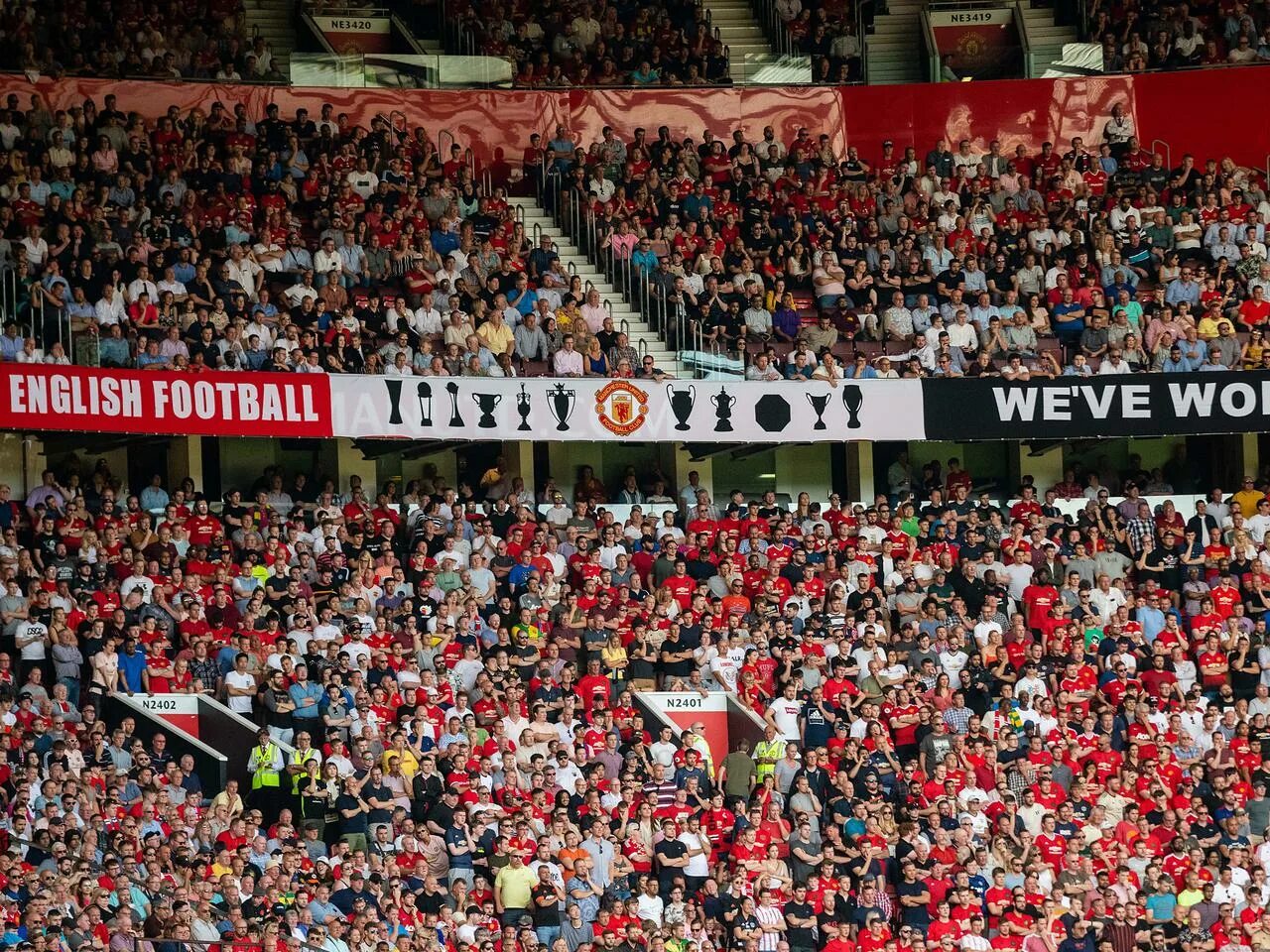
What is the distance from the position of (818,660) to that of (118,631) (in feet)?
23.6

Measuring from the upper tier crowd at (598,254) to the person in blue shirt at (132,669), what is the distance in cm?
393

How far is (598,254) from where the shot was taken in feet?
102

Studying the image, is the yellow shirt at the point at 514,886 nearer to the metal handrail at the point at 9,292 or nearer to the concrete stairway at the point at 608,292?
the concrete stairway at the point at 608,292

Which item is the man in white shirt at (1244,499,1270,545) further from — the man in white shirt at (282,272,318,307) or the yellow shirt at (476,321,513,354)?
the man in white shirt at (282,272,318,307)

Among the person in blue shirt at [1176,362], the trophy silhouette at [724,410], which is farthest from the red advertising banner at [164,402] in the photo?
the person in blue shirt at [1176,362]

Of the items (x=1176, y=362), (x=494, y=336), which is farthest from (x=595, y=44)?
(x=1176, y=362)

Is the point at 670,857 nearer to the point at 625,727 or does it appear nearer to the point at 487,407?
the point at 625,727

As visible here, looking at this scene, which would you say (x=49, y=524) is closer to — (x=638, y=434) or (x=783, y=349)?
(x=638, y=434)

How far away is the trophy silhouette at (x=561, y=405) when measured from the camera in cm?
2800

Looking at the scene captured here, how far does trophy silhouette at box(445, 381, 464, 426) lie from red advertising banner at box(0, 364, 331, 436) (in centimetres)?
140

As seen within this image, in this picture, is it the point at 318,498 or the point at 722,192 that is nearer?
the point at 318,498

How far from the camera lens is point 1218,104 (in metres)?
34.4

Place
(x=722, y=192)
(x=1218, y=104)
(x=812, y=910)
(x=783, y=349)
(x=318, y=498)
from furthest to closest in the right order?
(x=1218, y=104)
(x=722, y=192)
(x=783, y=349)
(x=318, y=498)
(x=812, y=910)

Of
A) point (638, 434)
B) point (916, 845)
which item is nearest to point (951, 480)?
point (638, 434)
